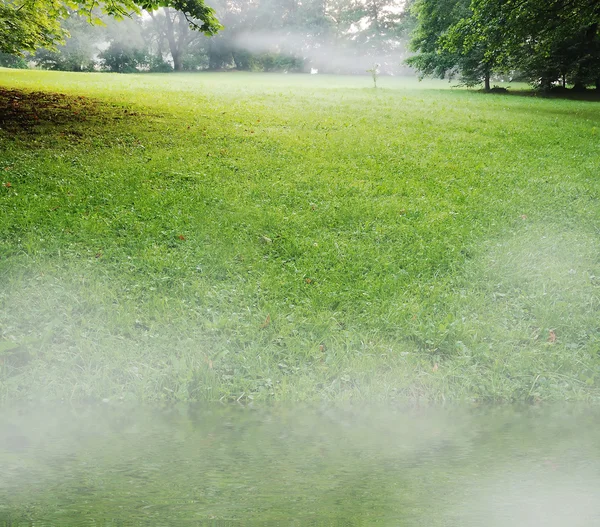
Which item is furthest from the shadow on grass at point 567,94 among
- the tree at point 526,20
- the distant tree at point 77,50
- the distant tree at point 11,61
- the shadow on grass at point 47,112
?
the distant tree at point 11,61

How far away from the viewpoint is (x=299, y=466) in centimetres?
362

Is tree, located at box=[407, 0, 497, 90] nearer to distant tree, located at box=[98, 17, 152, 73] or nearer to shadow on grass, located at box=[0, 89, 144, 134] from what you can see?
shadow on grass, located at box=[0, 89, 144, 134]

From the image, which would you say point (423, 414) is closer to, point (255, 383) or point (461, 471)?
point (461, 471)

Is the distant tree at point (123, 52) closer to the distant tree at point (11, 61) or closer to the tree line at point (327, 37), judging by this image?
the tree line at point (327, 37)

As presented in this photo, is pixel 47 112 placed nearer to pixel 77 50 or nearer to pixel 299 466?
pixel 299 466

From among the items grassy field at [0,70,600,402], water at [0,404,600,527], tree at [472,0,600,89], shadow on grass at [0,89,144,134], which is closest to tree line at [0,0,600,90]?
tree at [472,0,600,89]

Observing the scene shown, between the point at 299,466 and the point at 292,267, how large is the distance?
3769 mm

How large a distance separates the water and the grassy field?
0.46 meters

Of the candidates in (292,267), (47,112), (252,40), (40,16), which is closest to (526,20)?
(47,112)

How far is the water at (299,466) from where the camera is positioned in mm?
2992

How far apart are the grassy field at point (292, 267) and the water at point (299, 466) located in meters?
0.46

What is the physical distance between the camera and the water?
2.99 meters

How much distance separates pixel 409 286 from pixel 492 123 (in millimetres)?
11549

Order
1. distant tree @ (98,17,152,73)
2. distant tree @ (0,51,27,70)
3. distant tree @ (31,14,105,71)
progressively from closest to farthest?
distant tree @ (0,51,27,70), distant tree @ (31,14,105,71), distant tree @ (98,17,152,73)
